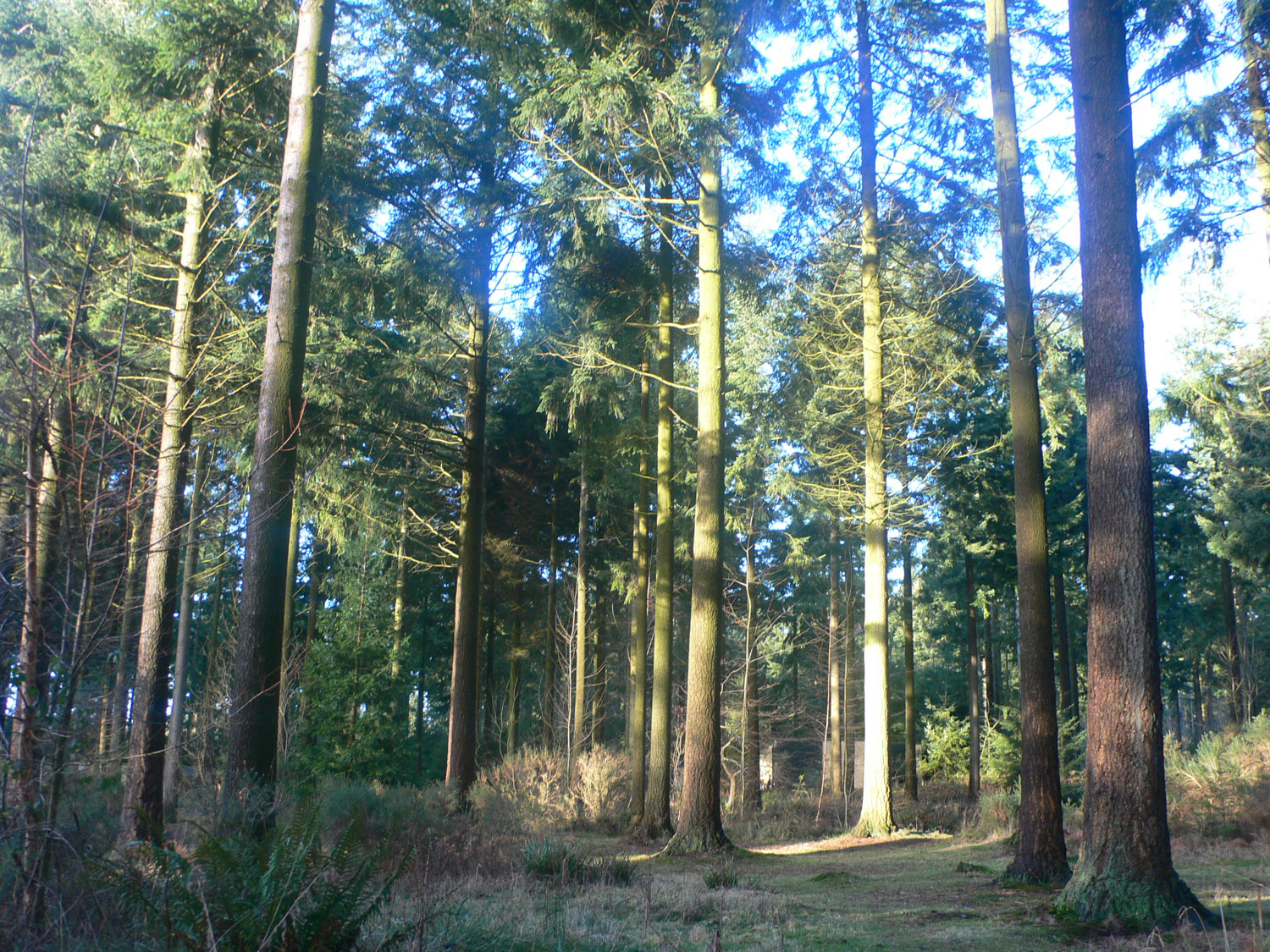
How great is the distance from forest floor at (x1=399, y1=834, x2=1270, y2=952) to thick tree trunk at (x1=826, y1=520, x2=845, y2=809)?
45.4ft

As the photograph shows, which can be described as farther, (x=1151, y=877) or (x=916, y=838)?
(x=916, y=838)

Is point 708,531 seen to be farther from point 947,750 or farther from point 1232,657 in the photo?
point 947,750

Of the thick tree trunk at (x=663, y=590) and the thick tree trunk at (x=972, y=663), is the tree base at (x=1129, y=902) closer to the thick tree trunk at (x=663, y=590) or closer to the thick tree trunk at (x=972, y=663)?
the thick tree trunk at (x=663, y=590)

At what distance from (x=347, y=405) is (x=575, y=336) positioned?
4.15 metres

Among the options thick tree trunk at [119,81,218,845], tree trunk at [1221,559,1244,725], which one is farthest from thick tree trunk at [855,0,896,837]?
tree trunk at [1221,559,1244,725]

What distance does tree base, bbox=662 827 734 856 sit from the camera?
10.8 metres

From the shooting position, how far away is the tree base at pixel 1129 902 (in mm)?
5770

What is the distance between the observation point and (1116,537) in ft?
21.4

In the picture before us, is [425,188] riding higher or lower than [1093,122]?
higher

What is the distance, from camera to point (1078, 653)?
3412cm

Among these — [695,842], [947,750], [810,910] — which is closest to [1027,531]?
[810,910]

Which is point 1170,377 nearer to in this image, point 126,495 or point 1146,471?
point 1146,471

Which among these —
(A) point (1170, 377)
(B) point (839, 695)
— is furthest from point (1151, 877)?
(A) point (1170, 377)

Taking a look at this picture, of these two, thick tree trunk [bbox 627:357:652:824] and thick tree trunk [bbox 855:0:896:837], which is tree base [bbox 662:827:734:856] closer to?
thick tree trunk [bbox 627:357:652:824]
